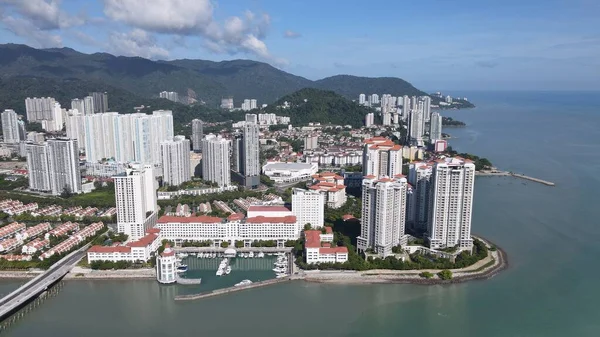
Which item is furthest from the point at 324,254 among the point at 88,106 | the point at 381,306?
the point at 88,106

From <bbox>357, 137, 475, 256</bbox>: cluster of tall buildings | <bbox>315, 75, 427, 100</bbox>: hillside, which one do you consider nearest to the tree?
<bbox>357, 137, 475, 256</bbox>: cluster of tall buildings

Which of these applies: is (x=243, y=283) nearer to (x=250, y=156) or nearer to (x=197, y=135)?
(x=250, y=156)

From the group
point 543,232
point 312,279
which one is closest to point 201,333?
point 312,279

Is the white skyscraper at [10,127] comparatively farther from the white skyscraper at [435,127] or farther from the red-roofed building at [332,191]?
the white skyscraper at [435,127]

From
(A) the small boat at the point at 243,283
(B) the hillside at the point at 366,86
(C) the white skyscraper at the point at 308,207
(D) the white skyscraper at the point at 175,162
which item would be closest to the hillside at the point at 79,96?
(D) the white skyscraper at the point at 175,162

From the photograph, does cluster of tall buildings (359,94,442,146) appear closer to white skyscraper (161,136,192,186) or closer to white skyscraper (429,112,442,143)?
white skyscraper (429,112,442,143)

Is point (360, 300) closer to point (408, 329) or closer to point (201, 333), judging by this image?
point (408, 329)
